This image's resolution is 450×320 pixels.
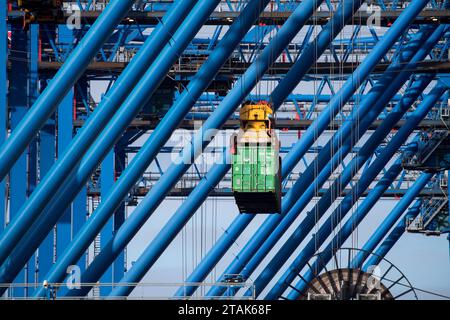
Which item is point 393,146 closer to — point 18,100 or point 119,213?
point 18,100

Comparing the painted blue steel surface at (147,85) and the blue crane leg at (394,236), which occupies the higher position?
the blue crane leg at (394,236)

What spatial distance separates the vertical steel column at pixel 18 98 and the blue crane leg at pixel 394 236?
31.2 meters

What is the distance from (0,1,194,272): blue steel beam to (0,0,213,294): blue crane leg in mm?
230

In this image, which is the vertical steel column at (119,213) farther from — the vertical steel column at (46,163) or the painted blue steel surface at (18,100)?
the painted blue steel surface at (18,100)

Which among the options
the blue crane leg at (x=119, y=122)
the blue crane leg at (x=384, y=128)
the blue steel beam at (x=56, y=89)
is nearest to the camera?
the blue steel beam at (x=56, y=89)

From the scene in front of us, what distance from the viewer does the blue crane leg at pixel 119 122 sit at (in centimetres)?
4341

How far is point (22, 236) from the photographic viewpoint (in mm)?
43719

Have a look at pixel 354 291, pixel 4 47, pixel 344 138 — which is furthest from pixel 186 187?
pixel 354 291

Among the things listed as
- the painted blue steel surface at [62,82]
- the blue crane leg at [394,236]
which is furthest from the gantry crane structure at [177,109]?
the blue crane leg at [394,236]

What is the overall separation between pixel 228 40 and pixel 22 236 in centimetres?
796

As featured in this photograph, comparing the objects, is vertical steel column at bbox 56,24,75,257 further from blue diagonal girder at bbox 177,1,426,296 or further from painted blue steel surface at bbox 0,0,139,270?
painted blue steel surface at bbox 0,0,139,270

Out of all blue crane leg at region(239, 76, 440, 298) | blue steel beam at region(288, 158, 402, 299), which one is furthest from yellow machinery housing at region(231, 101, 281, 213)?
blue steel beam at region(288, 158, 402, 299)

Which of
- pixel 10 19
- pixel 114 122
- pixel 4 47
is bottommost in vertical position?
pixel 114 122
